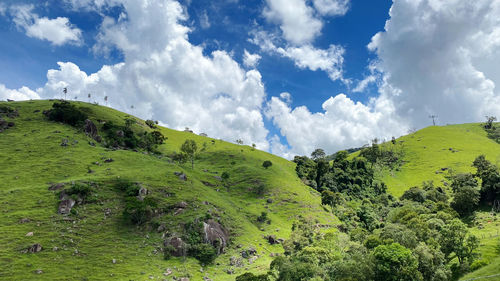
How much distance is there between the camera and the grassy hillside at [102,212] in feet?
225

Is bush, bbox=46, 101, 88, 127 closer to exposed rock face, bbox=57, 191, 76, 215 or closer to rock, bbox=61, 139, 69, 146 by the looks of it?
rock, bbox=61, 139, 69, 146

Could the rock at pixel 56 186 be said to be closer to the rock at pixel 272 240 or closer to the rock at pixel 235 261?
the rock at pixel 235 261

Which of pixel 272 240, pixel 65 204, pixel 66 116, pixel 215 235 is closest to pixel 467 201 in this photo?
pixel 272 240

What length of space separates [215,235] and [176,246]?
1490 cm

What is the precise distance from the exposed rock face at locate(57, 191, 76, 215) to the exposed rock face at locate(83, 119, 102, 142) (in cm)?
7405

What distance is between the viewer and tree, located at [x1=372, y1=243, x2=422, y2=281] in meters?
54.3

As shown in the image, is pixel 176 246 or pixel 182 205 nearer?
pixel 176 246

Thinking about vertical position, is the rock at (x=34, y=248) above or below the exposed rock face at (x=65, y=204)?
below

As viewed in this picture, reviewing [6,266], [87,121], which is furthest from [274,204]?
[87,121]

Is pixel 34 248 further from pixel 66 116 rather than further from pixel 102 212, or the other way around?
pixel 66 116

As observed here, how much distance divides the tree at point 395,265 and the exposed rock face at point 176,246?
56.1m

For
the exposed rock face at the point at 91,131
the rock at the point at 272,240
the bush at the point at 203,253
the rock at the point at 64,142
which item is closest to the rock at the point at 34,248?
the bush at the point at 203,253

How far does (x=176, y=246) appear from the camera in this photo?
83875 millimetres

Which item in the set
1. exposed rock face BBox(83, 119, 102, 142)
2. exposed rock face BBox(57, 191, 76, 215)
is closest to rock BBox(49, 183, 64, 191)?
exposed rock face BBox(57, 191, 76, 215)
